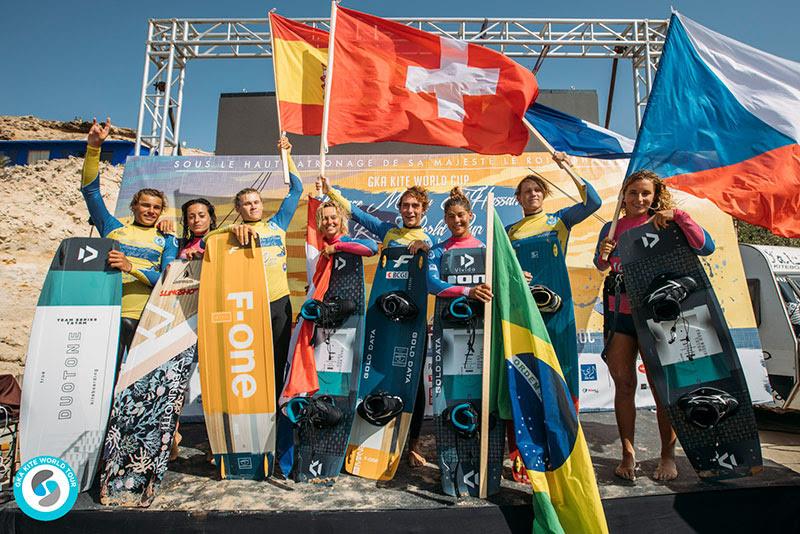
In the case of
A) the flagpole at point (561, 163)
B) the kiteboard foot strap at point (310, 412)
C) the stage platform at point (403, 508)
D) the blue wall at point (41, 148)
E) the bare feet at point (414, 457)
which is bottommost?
the stage platform at point (403, 508)

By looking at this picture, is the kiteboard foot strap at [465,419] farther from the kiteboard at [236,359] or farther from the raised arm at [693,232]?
the raised arm at [693,232]

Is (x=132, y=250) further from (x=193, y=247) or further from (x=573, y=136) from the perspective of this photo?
(x=573, y=136)

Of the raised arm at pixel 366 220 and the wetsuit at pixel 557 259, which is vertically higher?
the raised arm at pixel 366 220

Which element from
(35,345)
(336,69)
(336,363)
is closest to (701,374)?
(336,363)

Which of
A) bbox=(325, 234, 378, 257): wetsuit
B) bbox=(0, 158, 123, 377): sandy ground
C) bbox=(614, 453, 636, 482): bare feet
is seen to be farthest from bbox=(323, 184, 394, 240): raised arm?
bbox=(0, 158, 123, 377): sandy ground

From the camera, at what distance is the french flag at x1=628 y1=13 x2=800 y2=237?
2666mm

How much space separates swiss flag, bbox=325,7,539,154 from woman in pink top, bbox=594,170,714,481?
1.10 metres

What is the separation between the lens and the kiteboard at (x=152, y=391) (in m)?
2.36

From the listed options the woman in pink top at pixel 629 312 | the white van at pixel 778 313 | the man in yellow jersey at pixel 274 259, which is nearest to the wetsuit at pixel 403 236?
the man in yellow jersey at pixel 274 259

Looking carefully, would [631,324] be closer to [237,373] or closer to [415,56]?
[237,373]

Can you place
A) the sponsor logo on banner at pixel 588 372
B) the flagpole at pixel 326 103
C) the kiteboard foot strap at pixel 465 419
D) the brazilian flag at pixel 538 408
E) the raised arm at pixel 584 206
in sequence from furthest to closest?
the sponsor logo on banner at pixel 588 372 → the flagpole at pixel 326 103 → the raised arm at pixel 584 206 → the kiteboard foot strap at pixel 465 419 → the brazilian flag at pixel 538 408

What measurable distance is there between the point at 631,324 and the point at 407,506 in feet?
5.34

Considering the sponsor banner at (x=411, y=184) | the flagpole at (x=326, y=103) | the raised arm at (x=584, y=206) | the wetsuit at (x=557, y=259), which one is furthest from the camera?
the sponsor banner at (x=411, y=184)

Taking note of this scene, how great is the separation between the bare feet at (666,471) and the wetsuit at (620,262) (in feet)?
2.34
